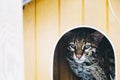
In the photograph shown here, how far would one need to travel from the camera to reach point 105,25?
0.88 metres

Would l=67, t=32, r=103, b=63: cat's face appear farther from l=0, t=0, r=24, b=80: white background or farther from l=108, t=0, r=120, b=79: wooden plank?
l=0, t=0, r=24, b=80: white background

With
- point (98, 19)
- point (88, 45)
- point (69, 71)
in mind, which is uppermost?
point (98, 19)

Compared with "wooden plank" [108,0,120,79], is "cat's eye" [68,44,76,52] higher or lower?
lower

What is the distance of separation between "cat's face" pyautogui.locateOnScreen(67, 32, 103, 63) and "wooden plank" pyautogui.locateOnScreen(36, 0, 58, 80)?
90 millimetres

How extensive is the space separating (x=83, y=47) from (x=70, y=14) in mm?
157

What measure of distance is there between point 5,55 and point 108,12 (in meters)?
0.65

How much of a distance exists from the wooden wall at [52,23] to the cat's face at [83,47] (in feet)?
0.17

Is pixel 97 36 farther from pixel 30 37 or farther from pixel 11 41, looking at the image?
pixel 11 41

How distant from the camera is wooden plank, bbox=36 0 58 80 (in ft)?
3.19

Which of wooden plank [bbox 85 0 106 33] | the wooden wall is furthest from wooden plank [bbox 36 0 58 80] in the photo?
wooden plank [bbox 85 0 106 33]

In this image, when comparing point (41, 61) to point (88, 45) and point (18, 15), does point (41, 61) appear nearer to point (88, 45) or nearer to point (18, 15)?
point (88, 45)

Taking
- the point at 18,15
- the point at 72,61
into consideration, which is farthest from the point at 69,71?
the point at 18,15

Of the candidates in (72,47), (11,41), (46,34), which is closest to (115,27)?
(72,47)

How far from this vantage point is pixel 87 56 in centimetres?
90
